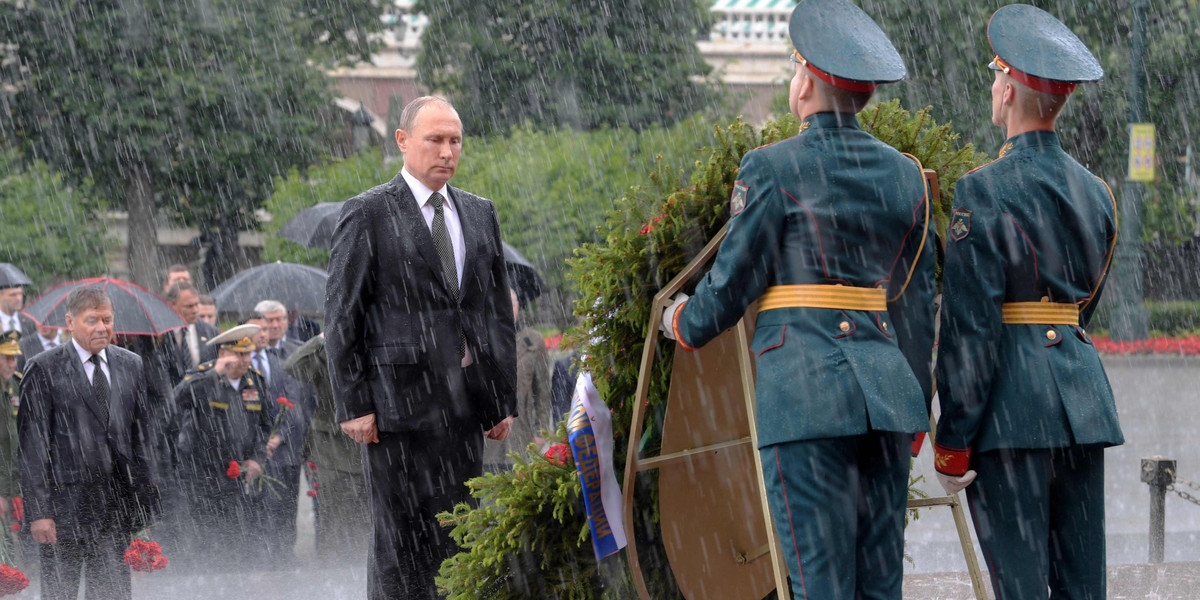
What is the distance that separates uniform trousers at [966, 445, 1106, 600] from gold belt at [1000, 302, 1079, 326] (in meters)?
0.38

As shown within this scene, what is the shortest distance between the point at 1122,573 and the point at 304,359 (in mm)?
4425

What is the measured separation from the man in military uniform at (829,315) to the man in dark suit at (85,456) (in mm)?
3910

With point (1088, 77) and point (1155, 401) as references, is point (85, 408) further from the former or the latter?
point (1155, 401)

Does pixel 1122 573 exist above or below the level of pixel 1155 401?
above

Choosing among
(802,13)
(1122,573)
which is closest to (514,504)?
(802,13)

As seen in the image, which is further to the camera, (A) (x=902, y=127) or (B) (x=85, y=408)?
(B) (x=85, y=408)

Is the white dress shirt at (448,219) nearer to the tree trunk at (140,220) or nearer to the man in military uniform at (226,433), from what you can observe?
the man in military uniform at (226,433)

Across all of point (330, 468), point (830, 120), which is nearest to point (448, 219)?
point (830, 120)

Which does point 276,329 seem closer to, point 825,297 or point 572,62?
point 825,297

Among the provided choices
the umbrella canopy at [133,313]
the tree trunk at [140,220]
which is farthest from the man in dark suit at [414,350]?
the tree trunk at [140,220]

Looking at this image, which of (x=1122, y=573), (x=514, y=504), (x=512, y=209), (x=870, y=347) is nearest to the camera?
(x=870, y=347)

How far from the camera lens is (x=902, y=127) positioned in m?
4.68

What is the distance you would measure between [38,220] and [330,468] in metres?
23.1

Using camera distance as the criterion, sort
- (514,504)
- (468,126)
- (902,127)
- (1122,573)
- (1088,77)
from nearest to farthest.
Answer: (1088,77) < (514,504) < (902,127) < (1122,573) < (468,126)
